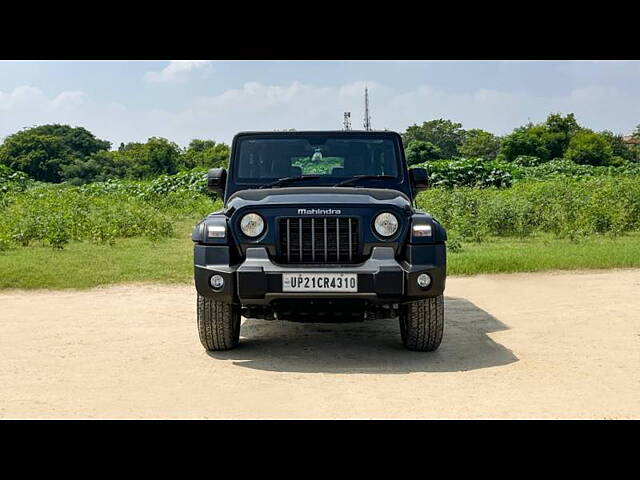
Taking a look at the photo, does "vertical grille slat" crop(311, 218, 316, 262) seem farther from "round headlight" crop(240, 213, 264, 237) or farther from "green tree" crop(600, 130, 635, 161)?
"green tree" crop(600, 130, 635, 161)

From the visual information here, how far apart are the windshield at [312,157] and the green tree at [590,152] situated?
48.9 metres

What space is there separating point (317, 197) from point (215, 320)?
1.27m

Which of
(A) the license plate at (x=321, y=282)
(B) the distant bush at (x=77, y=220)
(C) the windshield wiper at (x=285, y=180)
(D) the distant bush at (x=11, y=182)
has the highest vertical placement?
(D) the distant bush at (x=11, y=182)

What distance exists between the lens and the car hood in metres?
6.17

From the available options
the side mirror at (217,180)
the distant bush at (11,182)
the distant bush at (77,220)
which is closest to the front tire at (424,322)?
the side mirror at (217,180)

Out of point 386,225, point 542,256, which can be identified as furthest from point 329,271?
point 542,256

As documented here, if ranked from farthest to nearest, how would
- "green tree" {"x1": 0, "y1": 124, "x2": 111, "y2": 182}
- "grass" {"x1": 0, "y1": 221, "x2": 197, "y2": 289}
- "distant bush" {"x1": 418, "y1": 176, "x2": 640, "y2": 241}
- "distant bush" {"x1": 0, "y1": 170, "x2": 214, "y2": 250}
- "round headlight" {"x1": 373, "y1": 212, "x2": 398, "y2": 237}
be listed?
"green tree" {"x1": 0, "y1": 124, "x2": 111, "y2": 182}
"distant bush" {"x1": 418, "y1": 176, "x2": 640, "y2": 241}
"distant bush" {"x1": 0, "y1": 170, "x2": 214, "y2": 250}
"grass" {"x1": 0, "y1": 221, "x2": 197, "y2": 289}
"round headlight" {"x1": 373, "y1": 212, "x2": 398, "y2": 237}

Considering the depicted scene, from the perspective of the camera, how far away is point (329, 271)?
592 centimetres

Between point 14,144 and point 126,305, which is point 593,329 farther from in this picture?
point 14,144

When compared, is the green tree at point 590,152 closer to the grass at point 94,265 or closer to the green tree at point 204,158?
the green tree at point 204,158

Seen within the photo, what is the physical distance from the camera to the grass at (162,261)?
36.8 ft

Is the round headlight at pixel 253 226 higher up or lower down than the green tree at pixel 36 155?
lower down

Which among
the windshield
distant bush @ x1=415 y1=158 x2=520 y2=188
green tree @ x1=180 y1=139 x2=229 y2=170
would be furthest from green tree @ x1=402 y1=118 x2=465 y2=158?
the windshield

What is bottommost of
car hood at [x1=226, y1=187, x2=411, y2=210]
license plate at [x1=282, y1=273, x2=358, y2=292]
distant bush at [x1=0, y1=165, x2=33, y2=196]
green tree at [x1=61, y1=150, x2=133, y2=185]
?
license plate at [x1=282, y1=273, x2=358, y2=292]
